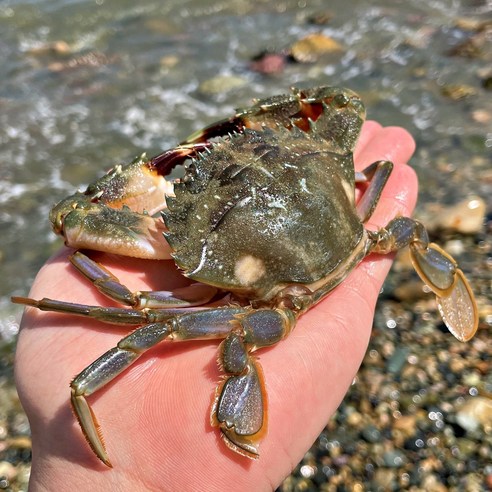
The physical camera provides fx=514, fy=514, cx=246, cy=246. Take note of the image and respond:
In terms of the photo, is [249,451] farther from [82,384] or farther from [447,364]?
[447,364]

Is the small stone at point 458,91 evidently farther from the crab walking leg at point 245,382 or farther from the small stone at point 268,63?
the crab walking leg at point 245,382

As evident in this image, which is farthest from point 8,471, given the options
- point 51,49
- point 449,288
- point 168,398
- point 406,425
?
point 51,49

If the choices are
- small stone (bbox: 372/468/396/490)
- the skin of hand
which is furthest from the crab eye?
small stone (bbox: 372/468/396/490)

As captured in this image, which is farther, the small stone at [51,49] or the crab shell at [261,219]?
the small stone at [51,49]

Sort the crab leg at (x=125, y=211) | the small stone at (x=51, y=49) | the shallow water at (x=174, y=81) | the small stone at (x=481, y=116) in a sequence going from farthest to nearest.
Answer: the small stone at (x=51, y=49) < the small stone at (x=481, y=116) < the shallow water at (x=174, y=81) < the crab leg at (x=125, y=211)

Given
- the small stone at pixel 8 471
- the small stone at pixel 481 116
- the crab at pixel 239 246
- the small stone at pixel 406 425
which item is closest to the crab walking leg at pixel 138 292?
the crab at pixel 239 246

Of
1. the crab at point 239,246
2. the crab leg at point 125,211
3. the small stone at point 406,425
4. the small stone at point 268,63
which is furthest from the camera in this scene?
the small stone at point 268,63
